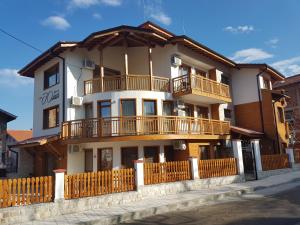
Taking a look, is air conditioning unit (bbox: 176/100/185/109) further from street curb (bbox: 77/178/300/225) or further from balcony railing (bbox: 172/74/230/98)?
street curb (bbox: 77/178/300/225)

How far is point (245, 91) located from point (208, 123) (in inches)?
292

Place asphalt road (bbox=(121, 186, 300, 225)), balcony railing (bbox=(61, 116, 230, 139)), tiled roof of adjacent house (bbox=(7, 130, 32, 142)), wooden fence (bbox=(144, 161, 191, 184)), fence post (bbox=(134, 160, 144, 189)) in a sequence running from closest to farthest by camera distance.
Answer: asphalt road (bbox=(121, 186, 300, 225)) < fence post (bbox=(134, 160, 144, 189)) < wooden fence (bbox=(144, 161, 191, 184)) < balcony railing (bbox=(61, 116, 230, 139)) < tiled roof of adjacent house (bbox=(7, 130, 32, 142))

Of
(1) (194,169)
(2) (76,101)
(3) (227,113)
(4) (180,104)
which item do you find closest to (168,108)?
(4) (180,104)

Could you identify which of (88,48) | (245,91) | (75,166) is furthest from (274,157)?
(88,48)

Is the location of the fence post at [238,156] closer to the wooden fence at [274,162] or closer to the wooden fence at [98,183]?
the wooden fence at [274,162]

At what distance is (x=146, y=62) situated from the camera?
A: 18875mm

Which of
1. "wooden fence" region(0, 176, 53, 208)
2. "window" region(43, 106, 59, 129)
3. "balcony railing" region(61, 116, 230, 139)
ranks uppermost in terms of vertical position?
"window" region(43, 106, 59, 129)

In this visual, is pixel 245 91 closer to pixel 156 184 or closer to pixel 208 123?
pixel 208 123

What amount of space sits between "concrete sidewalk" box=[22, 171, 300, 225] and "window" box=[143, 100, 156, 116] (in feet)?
18.5

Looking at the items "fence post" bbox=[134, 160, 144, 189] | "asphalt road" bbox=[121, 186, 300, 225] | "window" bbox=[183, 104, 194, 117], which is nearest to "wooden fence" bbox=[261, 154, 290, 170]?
"window" bbox=[183, 104, 194, 117]

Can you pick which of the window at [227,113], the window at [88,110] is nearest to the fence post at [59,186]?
the window at [88,110]

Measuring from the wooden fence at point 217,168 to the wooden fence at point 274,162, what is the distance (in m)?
3.06

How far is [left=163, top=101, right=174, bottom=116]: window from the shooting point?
1694 centimetres

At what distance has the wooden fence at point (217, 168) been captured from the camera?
13.6 meters
